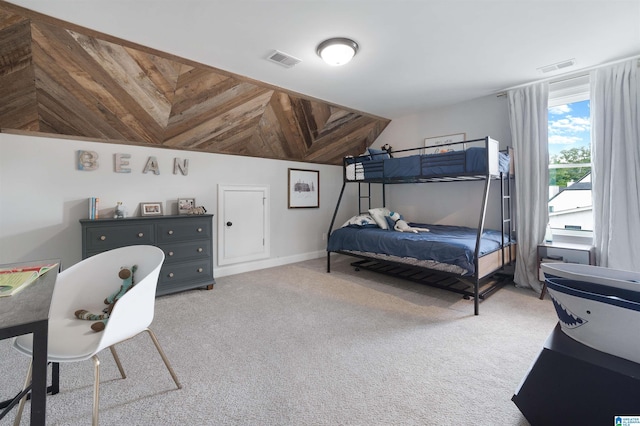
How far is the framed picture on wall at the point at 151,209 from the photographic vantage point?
10.9 feet

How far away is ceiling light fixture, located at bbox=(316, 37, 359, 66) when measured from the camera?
2.50 m

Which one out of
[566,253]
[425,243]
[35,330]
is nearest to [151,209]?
[35,330]

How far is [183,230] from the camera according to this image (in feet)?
10.9

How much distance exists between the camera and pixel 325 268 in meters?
4.46

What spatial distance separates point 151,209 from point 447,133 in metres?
4.27

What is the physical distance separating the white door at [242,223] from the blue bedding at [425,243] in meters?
1.10

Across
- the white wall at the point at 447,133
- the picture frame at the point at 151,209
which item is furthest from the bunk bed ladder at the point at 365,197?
the picture frame at the point at 151,209

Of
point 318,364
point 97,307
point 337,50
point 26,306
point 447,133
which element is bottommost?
point 318,364

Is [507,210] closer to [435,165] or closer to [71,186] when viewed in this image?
[435,165]

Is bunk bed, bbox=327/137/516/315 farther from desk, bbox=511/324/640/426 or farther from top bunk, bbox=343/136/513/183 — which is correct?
desk, bbox=511/324/640/426

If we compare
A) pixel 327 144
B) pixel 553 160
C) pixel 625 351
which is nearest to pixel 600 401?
pixel 625 351

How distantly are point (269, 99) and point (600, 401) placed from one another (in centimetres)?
372

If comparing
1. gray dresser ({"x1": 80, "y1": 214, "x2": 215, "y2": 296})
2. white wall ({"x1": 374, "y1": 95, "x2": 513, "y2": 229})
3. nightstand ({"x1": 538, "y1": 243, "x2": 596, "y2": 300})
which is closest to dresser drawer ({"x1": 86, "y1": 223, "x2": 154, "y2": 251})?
gray dresser ({"x1": 80, "y1": 214, "x2": 215, "y2": 296})

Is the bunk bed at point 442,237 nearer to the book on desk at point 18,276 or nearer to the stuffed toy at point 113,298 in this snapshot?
the stuffed toy at point 113,298
